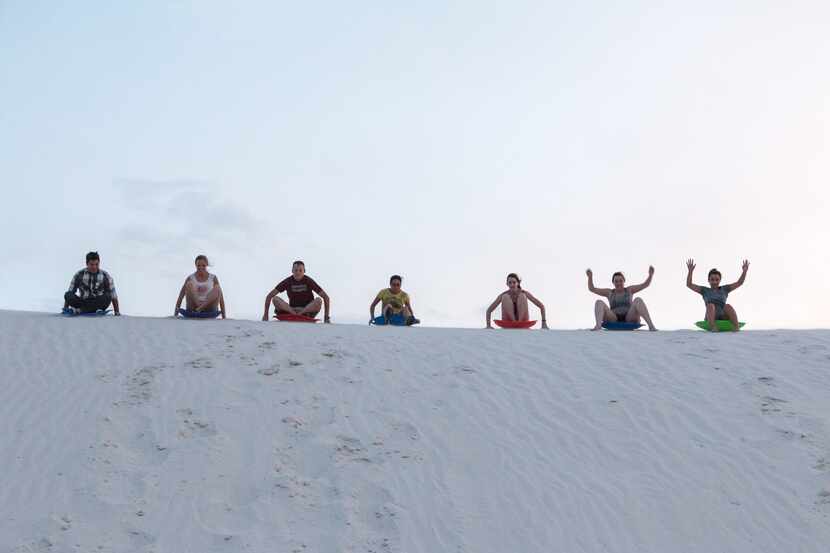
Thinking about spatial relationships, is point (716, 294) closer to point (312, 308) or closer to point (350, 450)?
point (312, 308)

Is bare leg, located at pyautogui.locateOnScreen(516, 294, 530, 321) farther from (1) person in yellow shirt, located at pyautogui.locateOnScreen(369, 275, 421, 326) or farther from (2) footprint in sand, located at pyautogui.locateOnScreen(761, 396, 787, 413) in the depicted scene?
(2) footprint in sand, located at pyautogui.locateOnScreen(761, 396, 787, 413)

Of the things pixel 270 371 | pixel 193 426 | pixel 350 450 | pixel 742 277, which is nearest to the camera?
pixel 350 450

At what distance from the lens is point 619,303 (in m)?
11.9

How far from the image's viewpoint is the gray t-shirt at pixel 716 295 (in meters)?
11.6

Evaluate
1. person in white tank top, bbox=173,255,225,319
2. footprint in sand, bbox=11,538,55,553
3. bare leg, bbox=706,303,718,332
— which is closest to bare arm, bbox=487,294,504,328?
bare leg, bbox=706,303,718,332

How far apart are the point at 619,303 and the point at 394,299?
10.3 ft

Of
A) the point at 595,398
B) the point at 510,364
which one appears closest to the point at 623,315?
the point at 510,364

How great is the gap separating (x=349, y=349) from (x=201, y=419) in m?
2.46

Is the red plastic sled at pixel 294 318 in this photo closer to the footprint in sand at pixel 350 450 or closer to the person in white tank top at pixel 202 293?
the person in white tank top at pixel 202 293

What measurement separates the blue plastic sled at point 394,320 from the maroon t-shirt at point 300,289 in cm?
97

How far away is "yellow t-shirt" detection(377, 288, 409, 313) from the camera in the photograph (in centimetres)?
1255

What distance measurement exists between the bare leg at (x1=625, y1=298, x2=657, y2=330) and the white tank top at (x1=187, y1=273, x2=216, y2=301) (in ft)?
18.5

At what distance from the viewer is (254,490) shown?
6531 mm

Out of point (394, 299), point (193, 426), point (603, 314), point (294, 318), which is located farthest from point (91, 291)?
point (603, 314)
